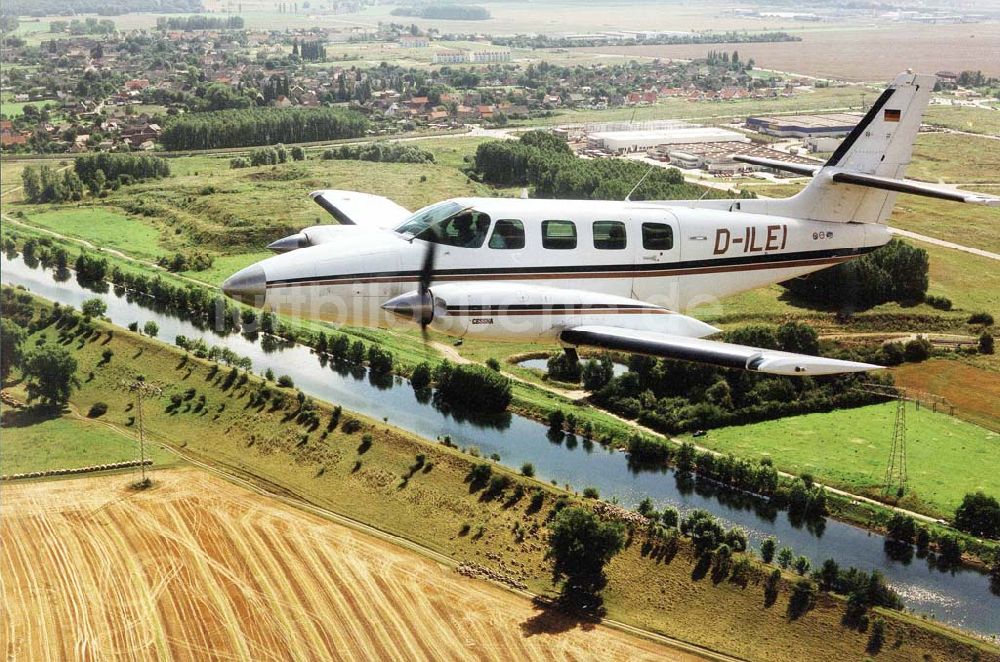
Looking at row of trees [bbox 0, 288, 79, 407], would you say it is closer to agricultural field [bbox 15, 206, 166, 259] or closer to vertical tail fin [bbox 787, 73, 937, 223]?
agricultural field [bbox 15, 206, 166, 259]

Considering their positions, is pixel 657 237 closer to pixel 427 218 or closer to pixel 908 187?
pixel 427 218

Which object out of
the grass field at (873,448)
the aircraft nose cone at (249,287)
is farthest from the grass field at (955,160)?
the aircraft nose cone at (249,287)

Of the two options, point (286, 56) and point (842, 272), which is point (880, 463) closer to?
point (842, 272)

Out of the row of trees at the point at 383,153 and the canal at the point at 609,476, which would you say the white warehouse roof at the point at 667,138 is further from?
the canal at the point at 609,476

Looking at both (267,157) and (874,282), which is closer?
(874,282)

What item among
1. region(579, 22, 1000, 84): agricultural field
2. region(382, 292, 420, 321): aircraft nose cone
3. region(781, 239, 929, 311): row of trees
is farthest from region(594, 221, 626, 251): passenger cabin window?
region(781, 239, 929, 311): row of trees

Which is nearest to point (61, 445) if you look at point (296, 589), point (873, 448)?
point (296, 589)

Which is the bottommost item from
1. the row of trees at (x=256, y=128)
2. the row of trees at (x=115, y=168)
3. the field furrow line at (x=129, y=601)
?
the field furrow line at (x=129, y=601)
